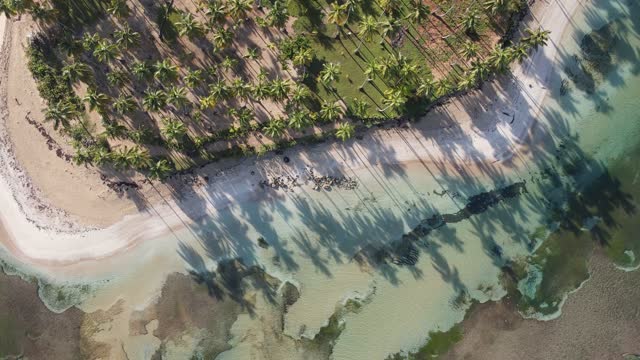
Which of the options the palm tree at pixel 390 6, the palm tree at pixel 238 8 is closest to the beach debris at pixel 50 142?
the palm tree at pixel 238 8

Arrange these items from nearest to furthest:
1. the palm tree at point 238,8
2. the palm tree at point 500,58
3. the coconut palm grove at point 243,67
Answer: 1. the palm tree at point 238,8
2. the palm tree at point 500,58
3. the coconut palm grove at point 243,67

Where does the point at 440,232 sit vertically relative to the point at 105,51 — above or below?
below

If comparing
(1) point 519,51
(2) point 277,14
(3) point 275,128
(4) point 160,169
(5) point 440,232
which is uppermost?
(2) point 277,14

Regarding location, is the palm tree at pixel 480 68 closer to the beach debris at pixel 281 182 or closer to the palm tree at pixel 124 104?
the beach debris at pixel 281 182

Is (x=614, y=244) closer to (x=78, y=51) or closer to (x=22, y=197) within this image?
(x=78, y=51)

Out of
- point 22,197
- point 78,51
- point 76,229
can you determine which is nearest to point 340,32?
point 78,51

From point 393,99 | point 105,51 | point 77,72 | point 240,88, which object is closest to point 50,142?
point 77,72

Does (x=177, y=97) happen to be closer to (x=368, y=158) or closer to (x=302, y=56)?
(x=302, y=56)
